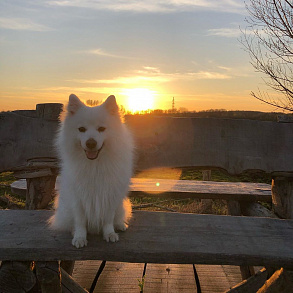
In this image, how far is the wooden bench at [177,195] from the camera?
2.16 m

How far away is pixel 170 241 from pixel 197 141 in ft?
3.83

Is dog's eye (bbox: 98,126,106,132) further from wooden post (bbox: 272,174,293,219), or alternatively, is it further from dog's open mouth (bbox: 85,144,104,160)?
wooden post (bbox: 272,174,293,219)

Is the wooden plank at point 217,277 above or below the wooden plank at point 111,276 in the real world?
above

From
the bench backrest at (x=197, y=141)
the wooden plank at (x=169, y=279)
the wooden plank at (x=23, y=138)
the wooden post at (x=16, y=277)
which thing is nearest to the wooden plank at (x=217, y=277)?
the wooden plank at (x=169, y=279)

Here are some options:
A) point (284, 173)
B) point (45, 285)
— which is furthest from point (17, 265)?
point (284, 173)

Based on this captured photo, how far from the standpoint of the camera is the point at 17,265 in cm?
219

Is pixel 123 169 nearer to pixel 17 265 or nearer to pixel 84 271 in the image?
pixel 17 265

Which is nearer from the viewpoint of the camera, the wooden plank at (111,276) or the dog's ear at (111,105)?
the dog's ear at (111,105)

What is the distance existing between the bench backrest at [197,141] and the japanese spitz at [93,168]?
28.4 inches

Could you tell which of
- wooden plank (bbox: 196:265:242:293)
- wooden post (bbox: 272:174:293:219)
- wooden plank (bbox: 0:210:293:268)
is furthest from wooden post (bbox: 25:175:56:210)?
wooden post (bbox: 272:174:293:219)

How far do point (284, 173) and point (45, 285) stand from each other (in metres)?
2.47

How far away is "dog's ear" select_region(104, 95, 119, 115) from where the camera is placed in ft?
7.36

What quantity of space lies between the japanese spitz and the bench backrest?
0.72 m

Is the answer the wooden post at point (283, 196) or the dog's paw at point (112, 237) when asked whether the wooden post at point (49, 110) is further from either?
the wooden post at point (283, 196)
